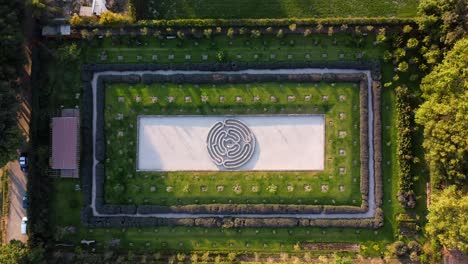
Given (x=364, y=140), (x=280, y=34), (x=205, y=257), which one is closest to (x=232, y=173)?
(x=205, y=257)

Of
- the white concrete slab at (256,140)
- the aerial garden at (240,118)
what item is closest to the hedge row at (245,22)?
the aerial garden at (240,118)

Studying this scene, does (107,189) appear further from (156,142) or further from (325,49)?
(325,49)

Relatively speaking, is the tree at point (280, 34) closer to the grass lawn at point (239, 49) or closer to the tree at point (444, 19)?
the grass lawn at point (239, 49)

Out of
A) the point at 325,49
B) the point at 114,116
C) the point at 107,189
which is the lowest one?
the point at 107,189

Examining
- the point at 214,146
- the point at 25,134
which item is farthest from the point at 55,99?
the point at 214,146

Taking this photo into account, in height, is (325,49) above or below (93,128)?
above

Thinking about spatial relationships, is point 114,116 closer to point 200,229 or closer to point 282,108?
point 200,229

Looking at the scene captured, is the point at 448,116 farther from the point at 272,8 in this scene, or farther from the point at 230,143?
the point at 230,143

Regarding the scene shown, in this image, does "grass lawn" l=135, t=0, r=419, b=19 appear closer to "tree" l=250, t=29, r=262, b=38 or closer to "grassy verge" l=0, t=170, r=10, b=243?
"tree" l=250, t=29, r=262, b=38
